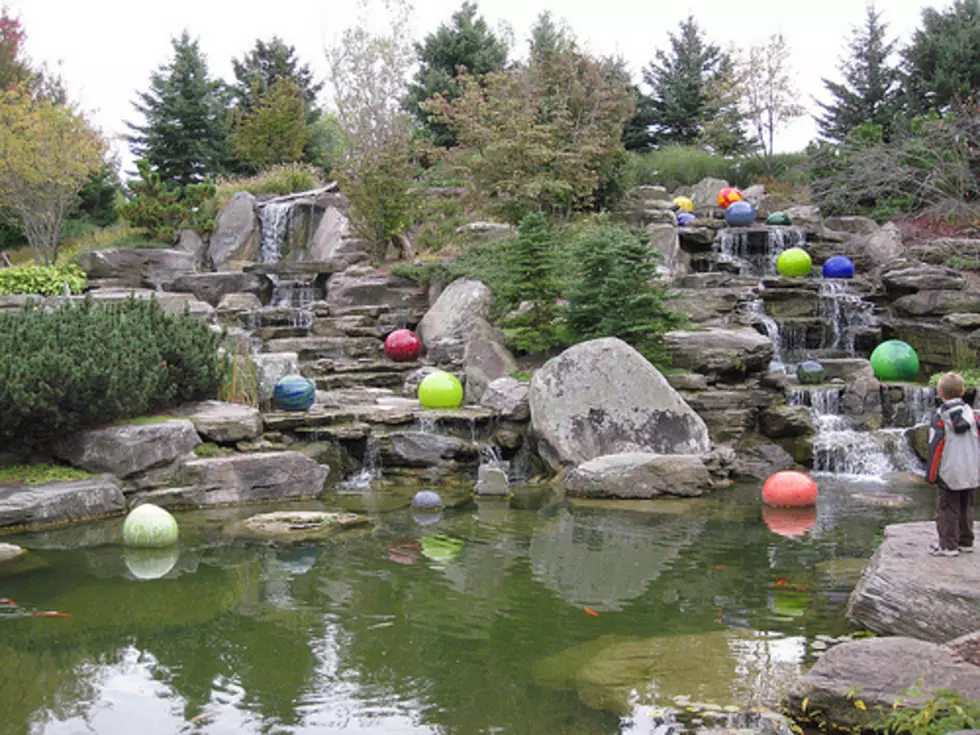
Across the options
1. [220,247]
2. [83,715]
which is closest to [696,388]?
[83,715]

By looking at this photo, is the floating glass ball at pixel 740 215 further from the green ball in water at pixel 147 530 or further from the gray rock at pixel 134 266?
the green ball in water at pixel 147 530

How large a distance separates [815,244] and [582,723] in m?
16.9

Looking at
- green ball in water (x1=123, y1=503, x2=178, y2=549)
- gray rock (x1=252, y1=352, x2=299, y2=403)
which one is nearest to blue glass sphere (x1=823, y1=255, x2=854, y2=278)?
gray rock (x1=252, y1=352, x2=299, y2=403)

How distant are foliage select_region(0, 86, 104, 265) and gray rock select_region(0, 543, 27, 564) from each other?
43.1 ft

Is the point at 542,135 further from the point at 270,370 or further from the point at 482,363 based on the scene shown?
the point at 270,370

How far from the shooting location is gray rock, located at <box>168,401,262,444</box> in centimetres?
1029

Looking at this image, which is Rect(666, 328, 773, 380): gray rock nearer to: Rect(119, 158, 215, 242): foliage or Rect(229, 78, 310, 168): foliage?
Rect(119, 158, 215, 242): foliage

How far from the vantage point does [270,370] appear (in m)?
12.2

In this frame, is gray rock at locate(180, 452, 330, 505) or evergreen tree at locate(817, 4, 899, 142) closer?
gray rock at locate(180, 452, 330, 505)

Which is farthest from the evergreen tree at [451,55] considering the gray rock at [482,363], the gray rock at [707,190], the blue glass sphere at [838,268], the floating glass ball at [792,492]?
the floating glass ball at [792,492]

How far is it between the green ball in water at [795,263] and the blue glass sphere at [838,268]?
40cm

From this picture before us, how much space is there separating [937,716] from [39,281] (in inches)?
699

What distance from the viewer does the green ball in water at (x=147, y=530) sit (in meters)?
7.78

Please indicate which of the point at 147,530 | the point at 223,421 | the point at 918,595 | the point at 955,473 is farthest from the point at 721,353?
the point at 147,530
